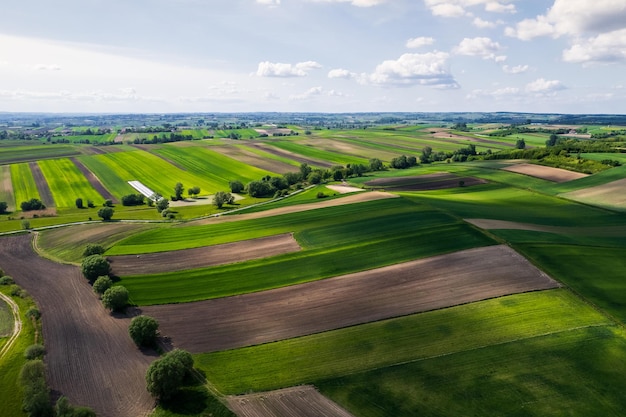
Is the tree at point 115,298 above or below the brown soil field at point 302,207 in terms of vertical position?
below

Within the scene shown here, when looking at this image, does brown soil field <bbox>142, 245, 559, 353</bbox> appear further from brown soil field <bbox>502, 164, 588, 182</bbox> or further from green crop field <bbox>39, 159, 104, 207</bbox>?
green crop field <bbox>39, 159, 104, 207</bbox>

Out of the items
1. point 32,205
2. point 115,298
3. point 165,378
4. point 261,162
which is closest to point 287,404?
point 165,378

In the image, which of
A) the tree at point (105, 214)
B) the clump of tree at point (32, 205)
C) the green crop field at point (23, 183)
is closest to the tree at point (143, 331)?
the tree at point (105, 214)

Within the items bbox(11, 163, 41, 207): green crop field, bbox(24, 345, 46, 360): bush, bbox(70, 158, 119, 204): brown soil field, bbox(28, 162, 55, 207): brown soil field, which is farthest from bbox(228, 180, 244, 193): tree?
bbox(24, 345, 46, 360): bush

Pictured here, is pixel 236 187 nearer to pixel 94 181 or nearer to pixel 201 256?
pixel 94 181

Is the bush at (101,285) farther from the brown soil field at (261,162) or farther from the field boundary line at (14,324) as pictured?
the brown soil field at (261,162)

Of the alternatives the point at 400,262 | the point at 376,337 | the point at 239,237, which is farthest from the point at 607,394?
the point at 239,237
